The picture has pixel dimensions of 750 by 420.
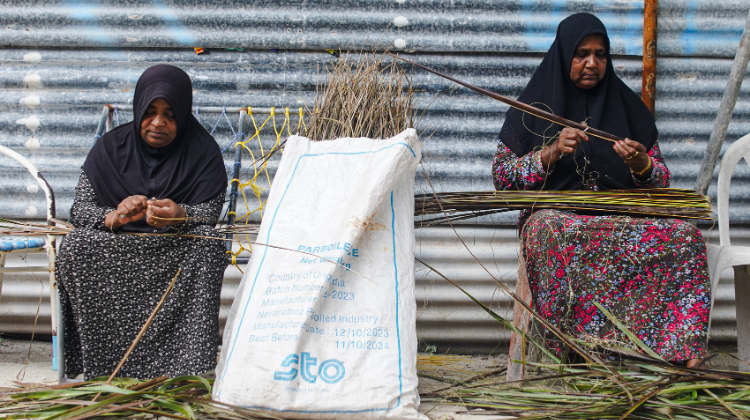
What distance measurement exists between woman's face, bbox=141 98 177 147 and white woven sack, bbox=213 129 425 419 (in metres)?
0.79

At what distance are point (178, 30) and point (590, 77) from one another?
7.48ft

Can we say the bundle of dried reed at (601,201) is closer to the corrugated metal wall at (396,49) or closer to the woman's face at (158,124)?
the corrugated metal wall at (396,49)

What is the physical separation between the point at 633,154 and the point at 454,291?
129 cm

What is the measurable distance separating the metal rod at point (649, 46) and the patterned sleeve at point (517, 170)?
→ 1.10m

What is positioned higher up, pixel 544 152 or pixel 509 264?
pixel 544 152

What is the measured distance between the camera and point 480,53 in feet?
10.5

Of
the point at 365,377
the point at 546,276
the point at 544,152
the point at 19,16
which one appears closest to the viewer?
the point at 365,377

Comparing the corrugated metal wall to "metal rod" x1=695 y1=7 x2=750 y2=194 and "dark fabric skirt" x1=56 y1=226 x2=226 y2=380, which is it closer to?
"metal rod" x1=695 y1=7 x2=750 y2=194

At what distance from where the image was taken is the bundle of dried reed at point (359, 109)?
7.45 ft

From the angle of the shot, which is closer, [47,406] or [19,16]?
[47,406]

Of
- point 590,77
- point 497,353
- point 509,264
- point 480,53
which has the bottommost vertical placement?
point 497,353

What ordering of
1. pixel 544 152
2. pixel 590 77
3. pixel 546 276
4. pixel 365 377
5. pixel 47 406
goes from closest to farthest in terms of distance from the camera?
pixel 365 377, pixel 47 406, pixel 546 276, pixel 544 152, pixel 590 77

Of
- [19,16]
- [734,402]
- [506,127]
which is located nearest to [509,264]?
[506,127]

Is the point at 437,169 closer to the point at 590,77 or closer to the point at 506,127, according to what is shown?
the point at 506,127
